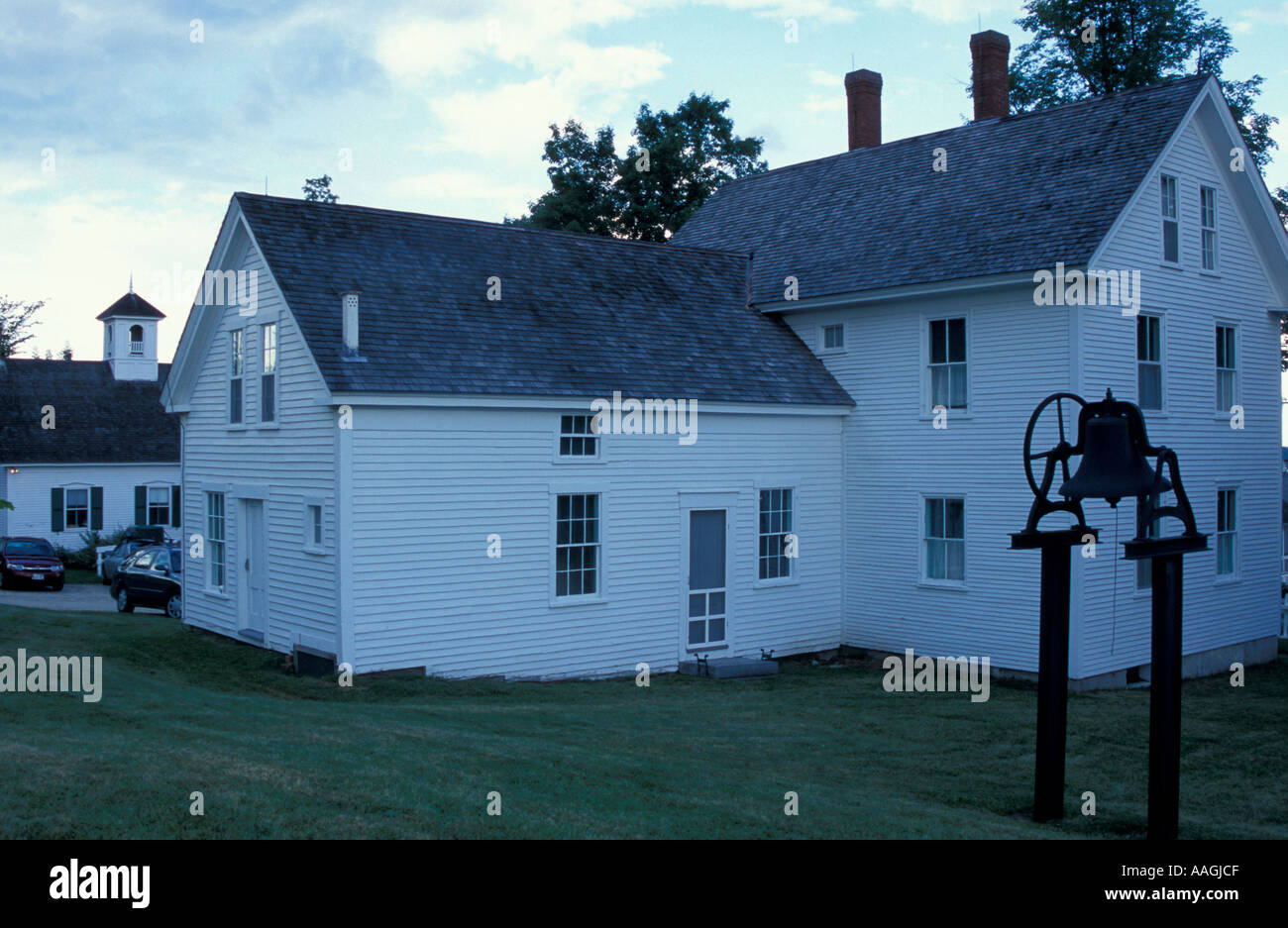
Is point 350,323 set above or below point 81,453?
above

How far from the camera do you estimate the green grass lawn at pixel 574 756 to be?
7980mm

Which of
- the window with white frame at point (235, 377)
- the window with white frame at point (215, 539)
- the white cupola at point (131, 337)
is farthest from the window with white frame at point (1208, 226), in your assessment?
the white cupola at point (131, 337)

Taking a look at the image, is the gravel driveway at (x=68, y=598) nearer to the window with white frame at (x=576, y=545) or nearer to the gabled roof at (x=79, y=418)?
the gabled roof at (x=79, y=418)

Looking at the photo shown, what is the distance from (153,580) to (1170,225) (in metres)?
22.2

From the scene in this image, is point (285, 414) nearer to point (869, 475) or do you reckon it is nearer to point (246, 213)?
point (246, 213)

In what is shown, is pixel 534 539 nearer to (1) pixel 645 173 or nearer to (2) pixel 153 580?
(2) pixel 153 580

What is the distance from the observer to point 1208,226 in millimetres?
20766

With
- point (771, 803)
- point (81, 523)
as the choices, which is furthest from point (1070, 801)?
point (81, 523)

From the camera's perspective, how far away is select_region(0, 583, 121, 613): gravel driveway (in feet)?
91.1

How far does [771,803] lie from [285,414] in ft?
36.1

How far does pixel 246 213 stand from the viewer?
17703mm

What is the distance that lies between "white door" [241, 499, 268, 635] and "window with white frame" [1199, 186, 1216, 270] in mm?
17047

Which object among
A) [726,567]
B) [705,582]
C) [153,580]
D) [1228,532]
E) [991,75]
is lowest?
[153,580]

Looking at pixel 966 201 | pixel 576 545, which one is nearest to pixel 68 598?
pixel 576 545
